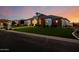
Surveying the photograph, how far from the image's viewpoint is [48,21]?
13.8ft

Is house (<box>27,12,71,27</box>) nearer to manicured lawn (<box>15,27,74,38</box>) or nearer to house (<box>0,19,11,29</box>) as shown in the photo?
manicured lawn (<box>15,27,74,38</box>)

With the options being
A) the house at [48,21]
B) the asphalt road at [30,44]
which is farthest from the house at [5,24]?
the house at [48,21]

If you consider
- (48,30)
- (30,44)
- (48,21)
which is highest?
(48,21)

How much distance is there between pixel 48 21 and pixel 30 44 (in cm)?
41

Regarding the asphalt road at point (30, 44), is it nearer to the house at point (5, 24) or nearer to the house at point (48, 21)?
the house at point (5, 24)

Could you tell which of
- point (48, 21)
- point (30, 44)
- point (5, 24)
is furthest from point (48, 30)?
point (5, 24)

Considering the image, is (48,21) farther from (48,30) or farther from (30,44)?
(30,44)

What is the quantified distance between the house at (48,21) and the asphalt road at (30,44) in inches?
8.5

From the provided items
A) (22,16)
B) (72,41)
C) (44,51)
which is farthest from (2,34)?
(72,41)

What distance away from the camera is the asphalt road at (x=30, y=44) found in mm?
4094

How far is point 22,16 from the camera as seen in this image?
4199 millimetres

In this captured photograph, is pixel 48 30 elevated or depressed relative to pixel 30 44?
elevated
